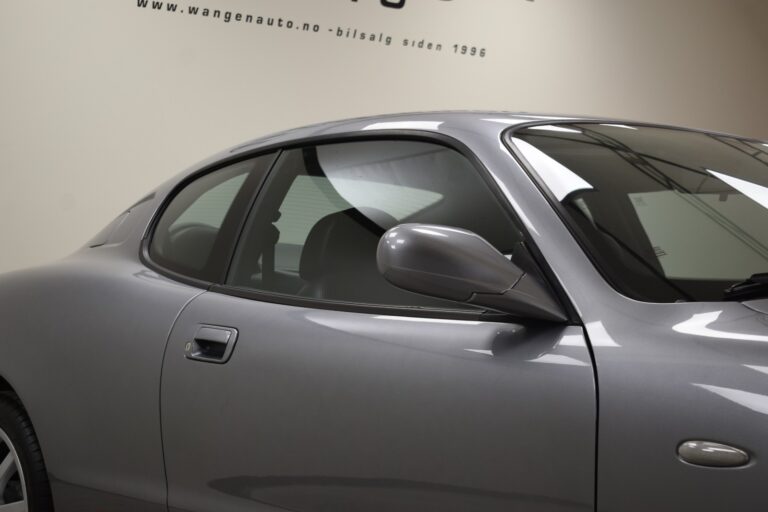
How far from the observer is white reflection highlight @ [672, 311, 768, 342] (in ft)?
3.87

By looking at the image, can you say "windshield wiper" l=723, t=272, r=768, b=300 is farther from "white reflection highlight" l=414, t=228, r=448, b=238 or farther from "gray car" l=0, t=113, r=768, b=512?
"white reflection highlight" l=414, t=228, r=448, b=238

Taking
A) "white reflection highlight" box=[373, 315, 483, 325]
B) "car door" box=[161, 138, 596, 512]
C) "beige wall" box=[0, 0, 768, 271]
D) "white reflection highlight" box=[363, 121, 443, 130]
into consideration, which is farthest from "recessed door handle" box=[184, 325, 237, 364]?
"beige wall" box=[0, 0, 768, 271]

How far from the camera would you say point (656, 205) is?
1561 mm

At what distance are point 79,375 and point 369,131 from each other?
0.80 m

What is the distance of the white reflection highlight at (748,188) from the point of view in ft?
5.11

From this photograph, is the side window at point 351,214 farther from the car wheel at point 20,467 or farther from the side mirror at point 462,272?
the car wheel at point 20,467

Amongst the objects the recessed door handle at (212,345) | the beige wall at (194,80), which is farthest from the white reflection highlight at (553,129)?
the beige wall at (194,80)

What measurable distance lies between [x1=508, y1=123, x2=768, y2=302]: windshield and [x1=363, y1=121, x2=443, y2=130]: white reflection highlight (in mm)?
171

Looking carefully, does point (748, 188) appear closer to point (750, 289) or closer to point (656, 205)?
A: point (656, 205)

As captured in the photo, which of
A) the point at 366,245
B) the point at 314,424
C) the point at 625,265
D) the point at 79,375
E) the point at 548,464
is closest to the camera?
the point at 548,464

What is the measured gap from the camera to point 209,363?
1715mm

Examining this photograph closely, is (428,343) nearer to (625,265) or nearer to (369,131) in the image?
(625,265)

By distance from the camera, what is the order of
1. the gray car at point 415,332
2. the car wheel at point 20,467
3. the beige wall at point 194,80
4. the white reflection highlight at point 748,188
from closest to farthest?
the gray car at point 415,332 → the white reflection highlight at point 748,188 → the car wheel at point 20,467 → the beige wall at point 194,80

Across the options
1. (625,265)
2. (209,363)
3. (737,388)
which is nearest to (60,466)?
(209,363)
